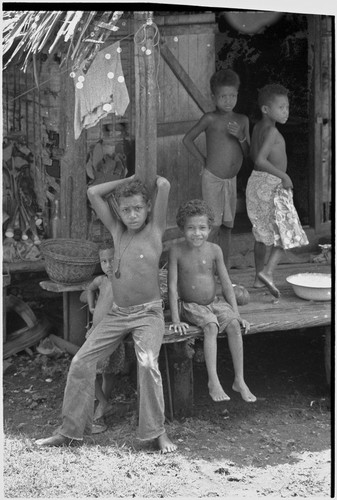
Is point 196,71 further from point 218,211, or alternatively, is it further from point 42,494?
point 42,494

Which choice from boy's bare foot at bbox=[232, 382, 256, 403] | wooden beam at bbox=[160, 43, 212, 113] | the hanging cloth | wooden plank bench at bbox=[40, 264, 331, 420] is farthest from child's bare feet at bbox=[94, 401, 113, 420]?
wooden beam at bbox=[160, 43, 212, 113]

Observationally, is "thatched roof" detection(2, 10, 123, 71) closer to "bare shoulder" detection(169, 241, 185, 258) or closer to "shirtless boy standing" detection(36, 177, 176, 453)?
"shirtless boy standing" detection(36, 177, 176, 453)

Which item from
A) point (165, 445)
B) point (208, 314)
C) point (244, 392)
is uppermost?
point (208, 314)

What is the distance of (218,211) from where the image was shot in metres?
8.79

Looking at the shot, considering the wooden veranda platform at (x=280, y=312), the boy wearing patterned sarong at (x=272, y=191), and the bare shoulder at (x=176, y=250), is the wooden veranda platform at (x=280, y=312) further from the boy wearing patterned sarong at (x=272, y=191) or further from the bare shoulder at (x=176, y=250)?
the bare shoulder at (x=176, y=250)

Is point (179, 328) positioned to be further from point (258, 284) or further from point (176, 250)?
point (258, 284)

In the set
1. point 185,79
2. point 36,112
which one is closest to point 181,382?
point 185,79

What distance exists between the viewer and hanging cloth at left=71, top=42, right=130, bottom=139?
24.9 ft

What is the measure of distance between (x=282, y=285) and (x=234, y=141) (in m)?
1.24

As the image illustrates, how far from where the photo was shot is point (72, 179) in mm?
9062

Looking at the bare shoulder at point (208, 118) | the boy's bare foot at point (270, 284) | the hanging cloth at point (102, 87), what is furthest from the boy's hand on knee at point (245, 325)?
the bare shoulder at point (208, 118)

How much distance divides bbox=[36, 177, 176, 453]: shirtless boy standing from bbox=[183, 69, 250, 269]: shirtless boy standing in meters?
1.42

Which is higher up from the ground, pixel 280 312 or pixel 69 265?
pixel 69 265

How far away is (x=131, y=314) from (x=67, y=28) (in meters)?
1.99
